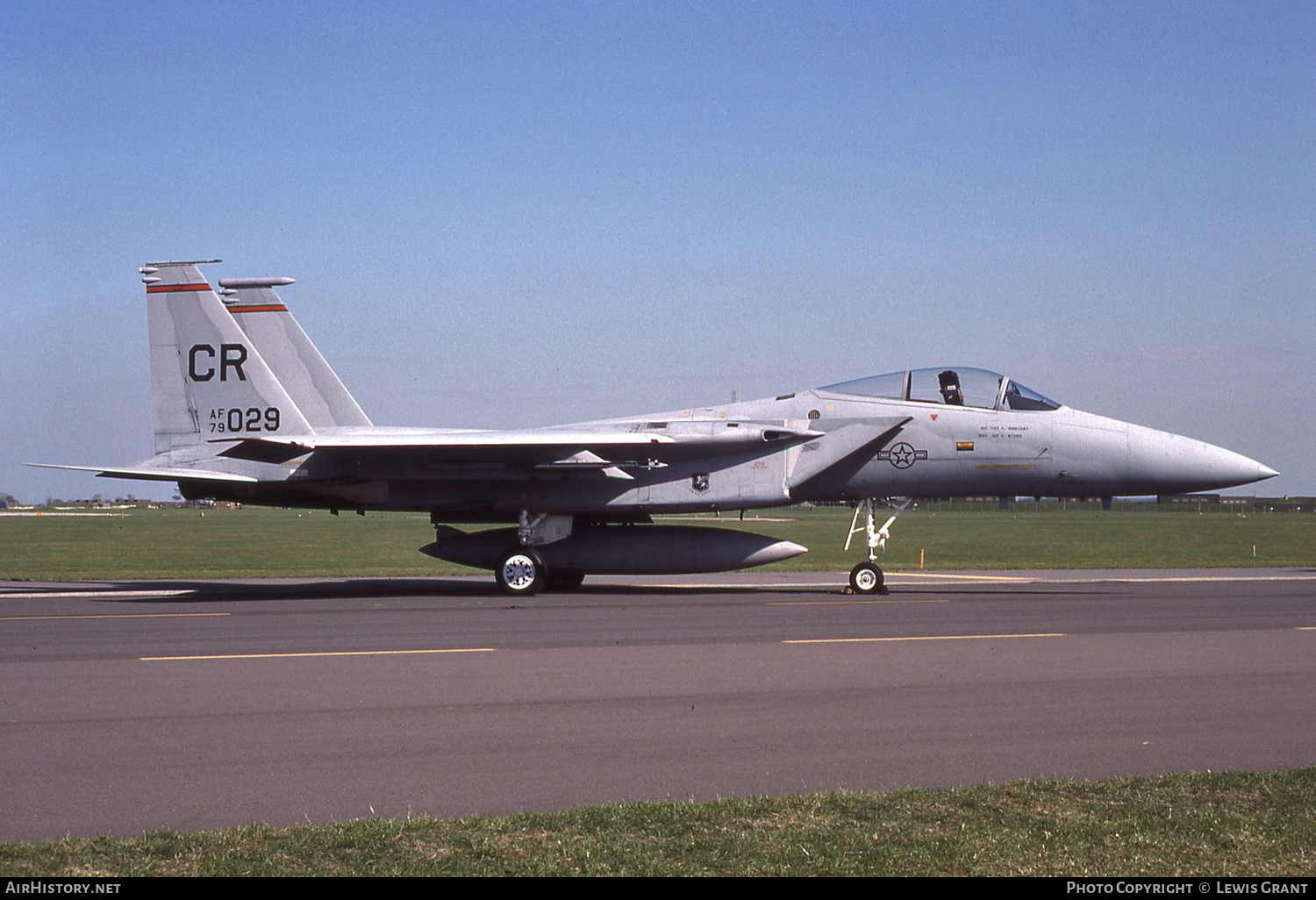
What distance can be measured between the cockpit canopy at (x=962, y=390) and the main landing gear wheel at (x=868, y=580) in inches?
106

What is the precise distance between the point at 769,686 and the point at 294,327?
46.1ft

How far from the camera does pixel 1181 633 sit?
496 inches

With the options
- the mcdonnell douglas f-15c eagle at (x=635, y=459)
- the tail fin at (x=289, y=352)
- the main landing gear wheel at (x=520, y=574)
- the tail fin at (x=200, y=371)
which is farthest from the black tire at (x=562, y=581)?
A: the tail fin at (x=200, y=371)

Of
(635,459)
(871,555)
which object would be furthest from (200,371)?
(871,555)

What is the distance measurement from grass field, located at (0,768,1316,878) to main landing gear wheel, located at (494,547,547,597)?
44.2ft

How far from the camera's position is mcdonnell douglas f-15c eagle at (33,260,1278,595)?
60.3ft

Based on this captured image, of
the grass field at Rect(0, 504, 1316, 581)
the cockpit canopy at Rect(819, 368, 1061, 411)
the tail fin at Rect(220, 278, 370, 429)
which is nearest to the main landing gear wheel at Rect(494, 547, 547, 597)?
the tail fin at Rect(220, 278, 370, 429)

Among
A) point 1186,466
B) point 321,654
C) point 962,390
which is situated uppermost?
point 962,390

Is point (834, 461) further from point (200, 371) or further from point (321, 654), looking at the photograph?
point (200, 371)

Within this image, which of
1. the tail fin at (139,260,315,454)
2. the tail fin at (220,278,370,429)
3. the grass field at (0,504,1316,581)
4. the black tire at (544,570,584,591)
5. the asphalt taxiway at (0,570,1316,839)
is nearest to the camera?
the asphalt taxiway at (0,570,1316,839)

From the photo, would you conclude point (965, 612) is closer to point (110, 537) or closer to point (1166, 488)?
point (1166, 488)

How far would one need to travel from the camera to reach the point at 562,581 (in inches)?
809

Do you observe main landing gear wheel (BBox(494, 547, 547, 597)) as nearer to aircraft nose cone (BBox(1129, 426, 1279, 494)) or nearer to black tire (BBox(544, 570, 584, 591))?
black tire (BBox(544, 570, 584, 591))

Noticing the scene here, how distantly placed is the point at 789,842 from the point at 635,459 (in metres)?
14.1
